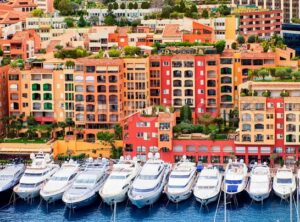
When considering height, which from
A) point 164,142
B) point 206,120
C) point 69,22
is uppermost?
point 69,22

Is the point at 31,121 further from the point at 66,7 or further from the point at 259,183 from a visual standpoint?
the point at 66,7

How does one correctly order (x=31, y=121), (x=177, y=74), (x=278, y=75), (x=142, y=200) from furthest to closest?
(x=177, y=74), (x=31, y=121), (x=278, y=75), (x=142, y=200)

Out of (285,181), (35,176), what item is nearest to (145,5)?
(35,176)

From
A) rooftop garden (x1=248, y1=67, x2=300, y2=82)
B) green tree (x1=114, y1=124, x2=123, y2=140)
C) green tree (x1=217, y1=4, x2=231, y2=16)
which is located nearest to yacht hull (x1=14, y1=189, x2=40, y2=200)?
green tree (x1=114, y1=124, x2=123, y2=140)

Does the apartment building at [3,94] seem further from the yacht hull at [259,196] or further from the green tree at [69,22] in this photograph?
the yacht hull at [259,196]

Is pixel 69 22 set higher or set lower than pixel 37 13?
lower

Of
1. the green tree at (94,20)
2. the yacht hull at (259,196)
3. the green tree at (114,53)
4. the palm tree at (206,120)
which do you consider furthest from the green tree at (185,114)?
the green tree at (94,20)

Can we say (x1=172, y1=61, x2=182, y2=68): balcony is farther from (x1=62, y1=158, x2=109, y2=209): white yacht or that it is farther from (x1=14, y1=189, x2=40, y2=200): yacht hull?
(x1=14, y1=189, x2=40, y2=200): yacht hull
